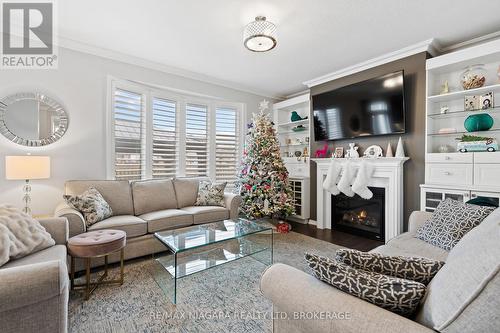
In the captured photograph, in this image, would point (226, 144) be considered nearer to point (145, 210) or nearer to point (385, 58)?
point (145, 210)

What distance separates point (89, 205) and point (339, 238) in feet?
11.5

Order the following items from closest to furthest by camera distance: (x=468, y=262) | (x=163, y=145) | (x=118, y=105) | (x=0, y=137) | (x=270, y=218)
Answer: (x=468, y=262)
(x=0, y=137)
(x=118, y=105)
(x=163, y=145)
(x=270, y=218)

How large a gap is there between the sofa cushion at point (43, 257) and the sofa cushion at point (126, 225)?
0.64 m

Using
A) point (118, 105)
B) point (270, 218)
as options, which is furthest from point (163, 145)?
point (270, 218)

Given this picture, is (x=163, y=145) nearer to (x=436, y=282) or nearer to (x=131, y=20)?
(x=131, y=20)

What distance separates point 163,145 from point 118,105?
2.98ft

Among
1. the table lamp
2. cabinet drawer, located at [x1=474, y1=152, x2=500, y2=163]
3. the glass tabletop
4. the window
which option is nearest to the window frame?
the window

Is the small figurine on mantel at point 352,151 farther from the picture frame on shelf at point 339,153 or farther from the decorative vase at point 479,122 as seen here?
the decorative vase at point 479,122

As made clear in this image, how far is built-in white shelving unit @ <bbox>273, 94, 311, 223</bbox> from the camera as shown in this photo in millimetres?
4680

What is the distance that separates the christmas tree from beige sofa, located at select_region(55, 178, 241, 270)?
19.5 inches

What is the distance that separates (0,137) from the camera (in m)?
2.75

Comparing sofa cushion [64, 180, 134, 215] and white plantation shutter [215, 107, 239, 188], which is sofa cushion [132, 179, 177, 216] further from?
white plantation shutter [215, 107, 239, 188]

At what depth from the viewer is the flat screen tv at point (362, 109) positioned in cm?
334

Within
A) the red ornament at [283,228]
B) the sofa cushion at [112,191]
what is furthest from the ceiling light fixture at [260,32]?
the red ornament at [283,228]
